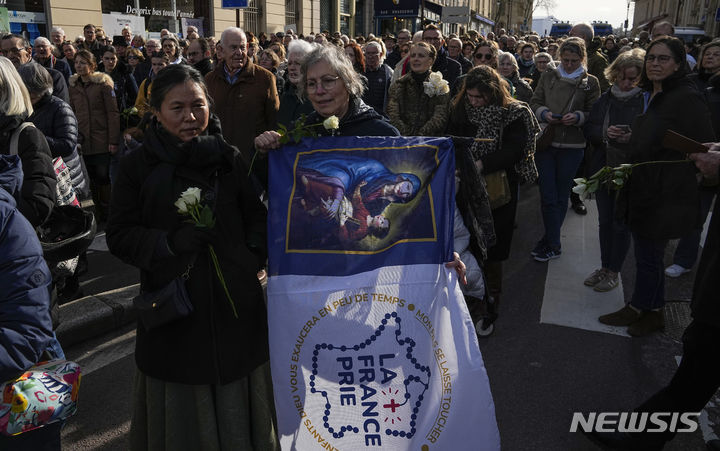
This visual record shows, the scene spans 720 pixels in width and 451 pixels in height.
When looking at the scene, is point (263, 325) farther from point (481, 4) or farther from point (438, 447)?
point (481, 4)

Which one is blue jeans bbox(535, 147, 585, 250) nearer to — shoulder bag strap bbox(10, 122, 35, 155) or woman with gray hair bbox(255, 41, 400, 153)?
woman with gray hair bbox(255, 41, 400, 153)

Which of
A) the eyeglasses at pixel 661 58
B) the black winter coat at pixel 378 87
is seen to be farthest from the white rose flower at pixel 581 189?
the black winter coat at pixel 378 87

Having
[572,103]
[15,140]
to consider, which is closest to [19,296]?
[15,140]

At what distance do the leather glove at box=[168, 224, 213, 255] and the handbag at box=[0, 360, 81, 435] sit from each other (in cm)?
63

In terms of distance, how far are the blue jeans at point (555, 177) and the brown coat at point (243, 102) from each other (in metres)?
2.83

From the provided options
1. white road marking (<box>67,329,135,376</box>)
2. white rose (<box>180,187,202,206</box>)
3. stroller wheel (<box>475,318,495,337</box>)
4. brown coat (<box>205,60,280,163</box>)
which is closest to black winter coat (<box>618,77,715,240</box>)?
stroller wheel (<box>475,318,495,337</box>)

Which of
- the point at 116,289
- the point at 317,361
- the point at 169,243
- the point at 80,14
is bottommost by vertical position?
the point at 116,289

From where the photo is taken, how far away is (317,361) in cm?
238

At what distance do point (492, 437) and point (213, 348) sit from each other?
3.94 feet

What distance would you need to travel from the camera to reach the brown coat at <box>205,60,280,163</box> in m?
5.86

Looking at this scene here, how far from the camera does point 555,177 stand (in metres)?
5.84

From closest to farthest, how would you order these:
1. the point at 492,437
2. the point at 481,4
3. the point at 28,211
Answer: the point at 492,437, the point at 28,211, the point at 481,4

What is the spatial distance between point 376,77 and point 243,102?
235cm

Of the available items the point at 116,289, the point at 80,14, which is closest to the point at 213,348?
the point at 116,289
